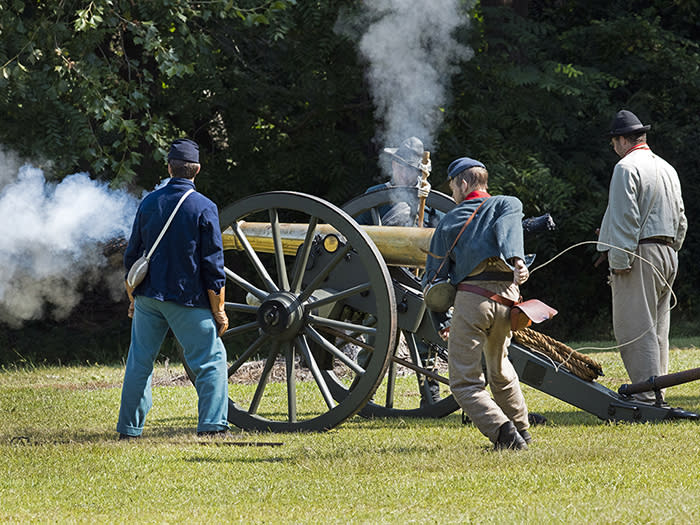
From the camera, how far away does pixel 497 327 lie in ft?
17.4

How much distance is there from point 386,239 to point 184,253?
52.6 inches

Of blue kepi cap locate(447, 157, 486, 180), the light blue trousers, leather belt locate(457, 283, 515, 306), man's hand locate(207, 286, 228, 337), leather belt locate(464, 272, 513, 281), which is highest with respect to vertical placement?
blue kepi cap locate(447, 157, 486, 180)

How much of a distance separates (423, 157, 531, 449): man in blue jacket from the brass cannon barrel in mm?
746

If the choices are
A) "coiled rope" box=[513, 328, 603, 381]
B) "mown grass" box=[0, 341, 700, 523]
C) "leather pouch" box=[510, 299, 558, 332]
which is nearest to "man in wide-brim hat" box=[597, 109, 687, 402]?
"coiled rope" box=[513, 328, 603, 381]

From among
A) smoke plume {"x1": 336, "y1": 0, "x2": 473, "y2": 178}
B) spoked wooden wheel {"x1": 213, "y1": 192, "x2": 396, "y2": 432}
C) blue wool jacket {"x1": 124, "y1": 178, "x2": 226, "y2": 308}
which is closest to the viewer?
blue wool jacket {"x1": 124, "y1": 178, "x2": 226, "y2": 308}

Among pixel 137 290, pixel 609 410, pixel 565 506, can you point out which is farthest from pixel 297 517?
pixel 609 410

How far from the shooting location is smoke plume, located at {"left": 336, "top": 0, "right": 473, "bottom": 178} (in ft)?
35.1

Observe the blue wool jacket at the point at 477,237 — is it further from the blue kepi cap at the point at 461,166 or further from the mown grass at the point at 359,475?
the mown grass at the point at 359,475

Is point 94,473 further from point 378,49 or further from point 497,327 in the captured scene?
point 378,49

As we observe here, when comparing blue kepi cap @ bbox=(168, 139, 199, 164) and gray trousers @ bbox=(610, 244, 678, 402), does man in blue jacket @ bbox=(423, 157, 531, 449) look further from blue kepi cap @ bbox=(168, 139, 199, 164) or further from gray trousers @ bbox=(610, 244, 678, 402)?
blue kepi cap @ bbox=(168, 139, 199, 164)

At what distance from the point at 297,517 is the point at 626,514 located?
4.05ft

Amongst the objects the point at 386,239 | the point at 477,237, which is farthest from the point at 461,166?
the point at 386,239

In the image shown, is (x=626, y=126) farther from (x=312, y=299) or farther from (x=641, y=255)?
(x=312, y=299)

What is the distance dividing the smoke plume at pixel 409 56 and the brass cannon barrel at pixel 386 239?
3572mm
